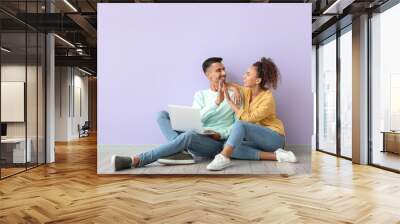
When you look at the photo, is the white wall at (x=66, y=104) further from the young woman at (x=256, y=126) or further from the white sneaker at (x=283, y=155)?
the white sneaker at (x=283, y=155)

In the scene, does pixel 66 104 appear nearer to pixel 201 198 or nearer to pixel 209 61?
pixel 209 61

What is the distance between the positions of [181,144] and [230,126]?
2.03ft

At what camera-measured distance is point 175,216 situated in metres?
3.29

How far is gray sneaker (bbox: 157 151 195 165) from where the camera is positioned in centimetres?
506

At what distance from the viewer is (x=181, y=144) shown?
197 inches

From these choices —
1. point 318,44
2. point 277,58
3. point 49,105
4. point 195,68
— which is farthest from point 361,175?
point 49,105

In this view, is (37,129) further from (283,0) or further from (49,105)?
(283,0)

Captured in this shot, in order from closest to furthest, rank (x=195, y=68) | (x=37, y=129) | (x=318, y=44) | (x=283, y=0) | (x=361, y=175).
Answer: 1. (x=195, y=68)
2. (x=361, y=175)
3. (x=37, y=129)
4. (x=283, y=0)
5. (x=318, y=44)

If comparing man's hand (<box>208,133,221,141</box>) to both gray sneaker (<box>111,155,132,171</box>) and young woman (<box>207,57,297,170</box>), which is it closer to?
young woman (<box>207,57,297,170</box>)

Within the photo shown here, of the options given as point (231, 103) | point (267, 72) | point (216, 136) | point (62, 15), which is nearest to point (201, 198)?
point (216, 136)

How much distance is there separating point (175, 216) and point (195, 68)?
86.2 inches

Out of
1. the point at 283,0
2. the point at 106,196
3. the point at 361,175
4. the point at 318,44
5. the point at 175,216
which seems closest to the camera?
the point at 175,216

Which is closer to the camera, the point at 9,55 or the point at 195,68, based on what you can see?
the point at 195,68

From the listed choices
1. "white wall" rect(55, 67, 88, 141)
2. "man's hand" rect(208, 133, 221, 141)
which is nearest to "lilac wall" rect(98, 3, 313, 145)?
"man's hand" rect(208, 133, 221, 141)
